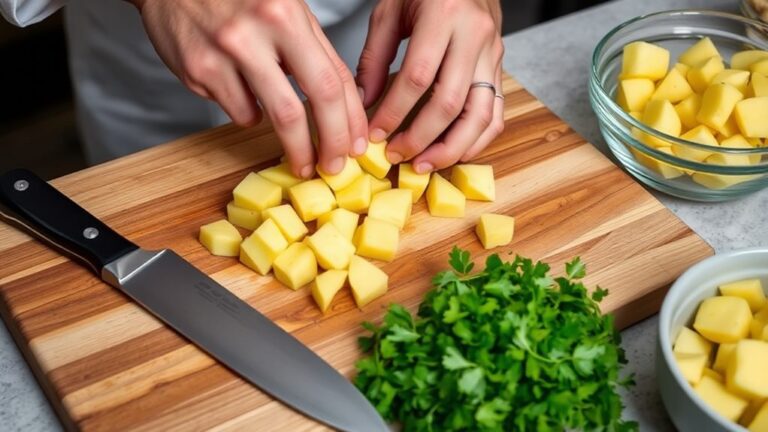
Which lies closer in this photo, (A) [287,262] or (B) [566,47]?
(A) [287,262]

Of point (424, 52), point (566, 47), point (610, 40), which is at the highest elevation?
point (424, 52)

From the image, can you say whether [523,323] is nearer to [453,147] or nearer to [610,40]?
[453,147]

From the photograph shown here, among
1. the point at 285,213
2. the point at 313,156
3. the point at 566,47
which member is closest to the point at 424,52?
the point at 313,156

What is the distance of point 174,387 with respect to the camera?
55.6 inches

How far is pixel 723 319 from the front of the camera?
1.38 m

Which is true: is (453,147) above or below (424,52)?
below

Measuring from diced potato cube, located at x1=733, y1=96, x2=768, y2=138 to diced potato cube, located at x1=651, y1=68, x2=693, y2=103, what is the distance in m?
0.13

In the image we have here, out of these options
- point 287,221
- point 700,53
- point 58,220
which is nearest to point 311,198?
point 287,221

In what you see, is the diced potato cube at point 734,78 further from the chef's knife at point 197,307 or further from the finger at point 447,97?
the chef's knife at point 197,307

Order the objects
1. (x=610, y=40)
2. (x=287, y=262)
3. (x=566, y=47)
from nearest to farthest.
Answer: (x=287, y=262) → (x=610, y=40) → (x=566, y=47)

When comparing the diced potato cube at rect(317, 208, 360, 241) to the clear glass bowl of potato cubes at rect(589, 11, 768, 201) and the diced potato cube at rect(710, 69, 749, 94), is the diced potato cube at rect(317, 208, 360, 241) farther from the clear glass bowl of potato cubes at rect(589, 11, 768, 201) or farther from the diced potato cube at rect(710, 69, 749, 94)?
the diced potato cube at rect(710, 69, 749, 94)

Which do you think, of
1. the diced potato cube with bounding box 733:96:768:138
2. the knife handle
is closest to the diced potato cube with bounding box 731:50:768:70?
the diced potato cube with bounding box 733:96:768:138

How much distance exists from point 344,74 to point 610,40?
2.19 ft

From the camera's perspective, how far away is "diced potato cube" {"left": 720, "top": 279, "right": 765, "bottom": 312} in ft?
4.70
